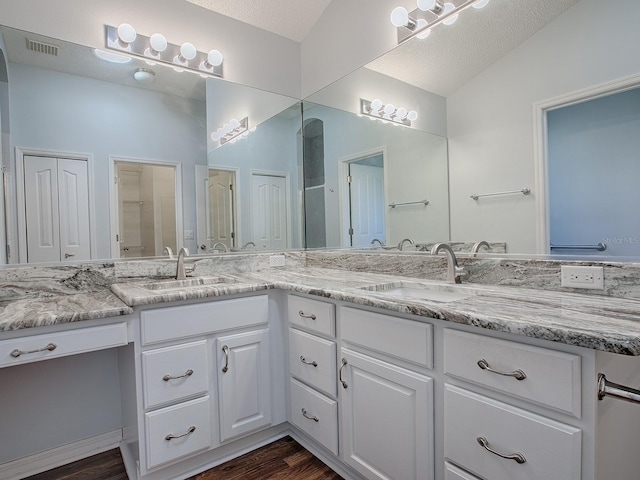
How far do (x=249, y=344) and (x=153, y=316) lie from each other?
19.0 inches

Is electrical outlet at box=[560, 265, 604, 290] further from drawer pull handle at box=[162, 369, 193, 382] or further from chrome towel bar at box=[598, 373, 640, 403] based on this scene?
drawer pull handle at box=[162, 369, 193, 382]

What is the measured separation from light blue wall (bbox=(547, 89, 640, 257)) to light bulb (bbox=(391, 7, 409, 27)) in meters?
0.99

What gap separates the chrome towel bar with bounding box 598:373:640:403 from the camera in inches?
31.5

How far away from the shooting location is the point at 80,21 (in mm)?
1899

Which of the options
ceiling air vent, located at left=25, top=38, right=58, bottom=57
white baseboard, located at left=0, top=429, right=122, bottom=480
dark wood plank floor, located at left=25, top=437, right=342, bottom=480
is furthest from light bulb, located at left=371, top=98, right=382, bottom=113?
white baseboard, located at left=0, top=429, right=122, bottom=480

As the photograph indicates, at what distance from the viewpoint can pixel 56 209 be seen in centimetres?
182

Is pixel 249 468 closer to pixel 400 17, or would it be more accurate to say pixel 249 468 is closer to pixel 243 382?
pixel 243 382

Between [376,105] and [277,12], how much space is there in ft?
3.28

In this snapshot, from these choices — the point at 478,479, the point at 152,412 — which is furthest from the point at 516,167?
the point at 152,412

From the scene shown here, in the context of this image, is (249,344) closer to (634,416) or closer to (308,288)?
(308,288)

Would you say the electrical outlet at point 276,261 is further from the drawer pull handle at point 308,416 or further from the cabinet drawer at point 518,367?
the cabinet drawer at point 518,367

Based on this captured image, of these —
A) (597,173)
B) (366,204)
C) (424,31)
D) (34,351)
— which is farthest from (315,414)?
(424,31)

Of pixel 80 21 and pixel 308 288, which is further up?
pixel 80 21

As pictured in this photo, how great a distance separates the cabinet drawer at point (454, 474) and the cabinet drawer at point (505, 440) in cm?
2
